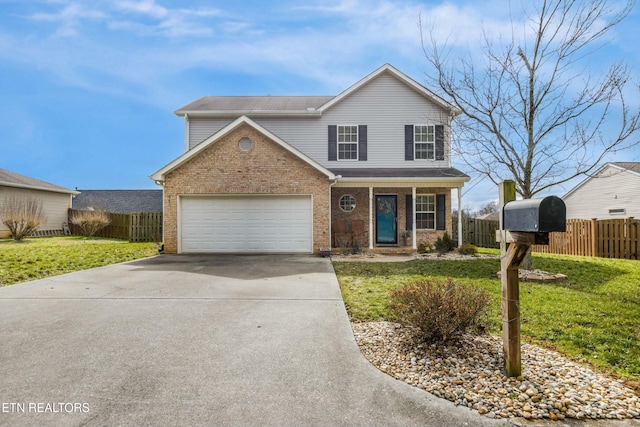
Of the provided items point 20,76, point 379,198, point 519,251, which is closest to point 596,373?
point 519,251

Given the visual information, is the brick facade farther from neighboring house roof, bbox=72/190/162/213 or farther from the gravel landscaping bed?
neighboring house roof, bbox=72/190/162/213

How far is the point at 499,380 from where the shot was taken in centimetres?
312

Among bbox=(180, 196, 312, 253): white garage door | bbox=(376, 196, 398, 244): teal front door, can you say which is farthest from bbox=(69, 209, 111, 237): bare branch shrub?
bbox=(376, 196, 398, 244): teal front door

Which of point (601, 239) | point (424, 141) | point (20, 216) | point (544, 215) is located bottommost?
point (601, 239)

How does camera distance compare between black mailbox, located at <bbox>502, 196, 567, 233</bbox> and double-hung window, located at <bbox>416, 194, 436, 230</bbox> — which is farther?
double-hung window, located at <bbox>416, 194, 436, 230</bbox>

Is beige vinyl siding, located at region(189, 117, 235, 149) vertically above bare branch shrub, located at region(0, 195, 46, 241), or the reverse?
beige vinyl siding, located at region(189, 117, 235, 149)

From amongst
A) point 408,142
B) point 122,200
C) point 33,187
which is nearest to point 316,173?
point 408,142

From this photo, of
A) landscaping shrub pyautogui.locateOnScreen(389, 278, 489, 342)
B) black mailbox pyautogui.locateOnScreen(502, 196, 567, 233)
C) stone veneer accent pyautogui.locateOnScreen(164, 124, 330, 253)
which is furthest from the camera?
stone veneer accent pyautogui.locateOnScreen(164, 124, 330, 253)

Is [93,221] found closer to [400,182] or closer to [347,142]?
[347,142]

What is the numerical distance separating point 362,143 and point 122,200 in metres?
30.8

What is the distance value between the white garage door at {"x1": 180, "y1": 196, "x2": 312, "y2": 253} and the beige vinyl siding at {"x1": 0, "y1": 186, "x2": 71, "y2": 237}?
52.0 ft

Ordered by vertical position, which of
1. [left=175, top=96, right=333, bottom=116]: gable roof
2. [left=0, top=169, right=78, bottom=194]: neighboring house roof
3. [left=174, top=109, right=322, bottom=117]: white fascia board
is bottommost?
[left=0, top=169, right=78, bottom=194]: neighboring house roof

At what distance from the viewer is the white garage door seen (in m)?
13.1

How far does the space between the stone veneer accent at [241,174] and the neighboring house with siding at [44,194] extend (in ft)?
49.0
